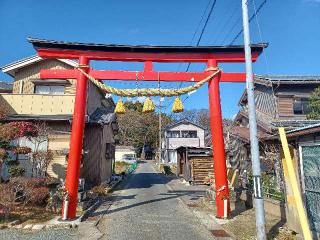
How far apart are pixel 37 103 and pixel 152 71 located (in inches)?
336

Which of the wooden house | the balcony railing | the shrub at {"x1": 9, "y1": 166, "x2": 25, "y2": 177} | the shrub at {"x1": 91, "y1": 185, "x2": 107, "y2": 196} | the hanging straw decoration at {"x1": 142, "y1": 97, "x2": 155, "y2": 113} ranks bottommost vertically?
the shrub at {"x1": 91, "y1": 185, "x2": 107, "y2": 196}

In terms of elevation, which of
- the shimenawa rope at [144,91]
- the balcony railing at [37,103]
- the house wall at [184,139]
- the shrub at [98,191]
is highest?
the house wall at [184,139]

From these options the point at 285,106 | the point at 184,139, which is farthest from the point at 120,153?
the point at 285,106

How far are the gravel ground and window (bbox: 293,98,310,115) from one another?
20.2 metres

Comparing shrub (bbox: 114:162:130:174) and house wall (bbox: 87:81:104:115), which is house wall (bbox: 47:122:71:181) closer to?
house wall (bbox: 87:81:104:115)

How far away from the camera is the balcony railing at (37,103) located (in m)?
17.2

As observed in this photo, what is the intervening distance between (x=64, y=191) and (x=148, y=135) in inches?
2572

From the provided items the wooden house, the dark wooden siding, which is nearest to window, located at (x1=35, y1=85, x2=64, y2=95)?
the wooden house

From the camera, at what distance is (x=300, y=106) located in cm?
2366

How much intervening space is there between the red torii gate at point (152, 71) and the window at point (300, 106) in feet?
42.7

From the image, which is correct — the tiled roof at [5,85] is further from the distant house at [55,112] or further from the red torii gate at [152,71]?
the red torii gate at [152,71]

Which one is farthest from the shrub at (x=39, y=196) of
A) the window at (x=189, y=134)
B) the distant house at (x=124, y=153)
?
the distant house at (x=124, y=153)

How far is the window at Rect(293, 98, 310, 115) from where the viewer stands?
2353 cm

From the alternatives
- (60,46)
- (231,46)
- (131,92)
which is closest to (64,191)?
(131,92)
